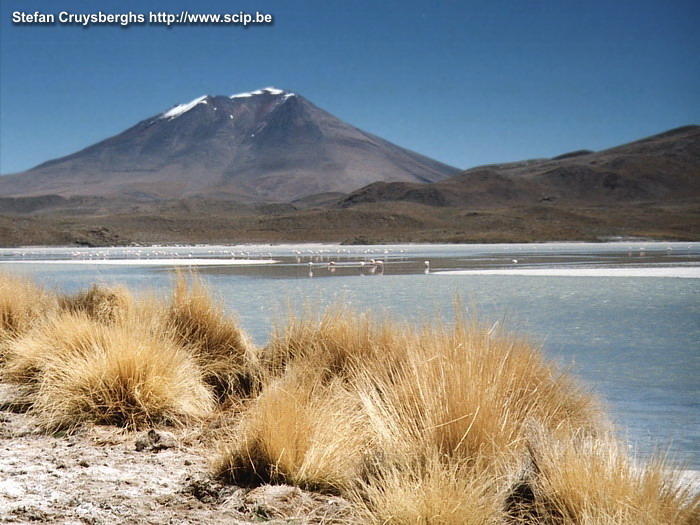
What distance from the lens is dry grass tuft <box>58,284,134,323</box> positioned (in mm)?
7363

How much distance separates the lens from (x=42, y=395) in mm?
4891

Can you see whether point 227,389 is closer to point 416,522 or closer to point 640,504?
point 416,522

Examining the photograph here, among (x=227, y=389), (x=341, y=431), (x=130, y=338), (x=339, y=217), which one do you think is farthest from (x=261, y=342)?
(x=339, y=217)

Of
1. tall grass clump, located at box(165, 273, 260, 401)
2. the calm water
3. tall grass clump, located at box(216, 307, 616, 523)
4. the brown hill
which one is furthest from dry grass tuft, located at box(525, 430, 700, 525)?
the brown hill

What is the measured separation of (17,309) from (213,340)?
2482 mm

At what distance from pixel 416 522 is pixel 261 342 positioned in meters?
4.82

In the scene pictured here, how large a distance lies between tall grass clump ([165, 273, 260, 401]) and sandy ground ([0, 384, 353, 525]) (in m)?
1.35

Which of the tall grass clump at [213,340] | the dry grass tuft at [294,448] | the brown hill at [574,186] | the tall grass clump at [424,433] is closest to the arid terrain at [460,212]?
the brown hill at [574,186]

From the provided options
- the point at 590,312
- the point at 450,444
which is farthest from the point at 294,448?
the point at 590,312

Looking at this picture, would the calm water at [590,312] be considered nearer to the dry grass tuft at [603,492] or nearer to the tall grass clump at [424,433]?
the tall grass clump at [424,433]

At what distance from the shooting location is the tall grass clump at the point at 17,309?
6.87 meters

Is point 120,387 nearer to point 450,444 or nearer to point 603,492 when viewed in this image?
point 450,444

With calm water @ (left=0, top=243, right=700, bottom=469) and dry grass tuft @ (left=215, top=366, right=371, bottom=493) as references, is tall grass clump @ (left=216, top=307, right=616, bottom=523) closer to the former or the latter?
dry grass tuft @ (left=215, top=366, right=371, bottom=493)

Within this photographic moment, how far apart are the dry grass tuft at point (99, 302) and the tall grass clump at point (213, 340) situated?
98 centimetres
